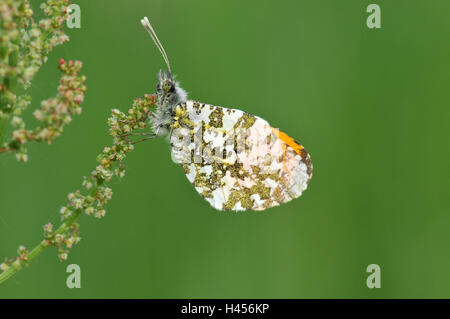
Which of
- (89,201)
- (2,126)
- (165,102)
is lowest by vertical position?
(89,201)

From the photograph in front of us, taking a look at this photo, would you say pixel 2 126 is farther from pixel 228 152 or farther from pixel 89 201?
pixel 228 152

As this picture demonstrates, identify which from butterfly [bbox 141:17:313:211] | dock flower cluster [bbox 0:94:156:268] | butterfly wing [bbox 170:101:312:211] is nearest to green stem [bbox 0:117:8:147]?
dock flower cluster [bbox 0:94:156:268]

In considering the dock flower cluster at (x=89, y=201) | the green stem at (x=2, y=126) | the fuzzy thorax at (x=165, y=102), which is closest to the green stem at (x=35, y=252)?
the dock flower cluster at (x=89, y=201)

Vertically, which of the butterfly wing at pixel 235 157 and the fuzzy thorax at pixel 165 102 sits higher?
the fuzzy thorax at pixel 165 102

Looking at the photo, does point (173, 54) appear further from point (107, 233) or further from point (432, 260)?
point (432, 260)

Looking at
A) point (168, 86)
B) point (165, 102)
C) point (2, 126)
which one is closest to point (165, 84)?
point (168, 86)

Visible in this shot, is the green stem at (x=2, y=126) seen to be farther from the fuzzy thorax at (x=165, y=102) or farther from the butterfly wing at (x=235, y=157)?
the butterfly wing at (x=235, y=157)

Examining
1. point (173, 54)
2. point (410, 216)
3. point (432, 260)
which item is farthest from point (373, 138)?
point (173, 54)
